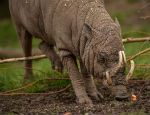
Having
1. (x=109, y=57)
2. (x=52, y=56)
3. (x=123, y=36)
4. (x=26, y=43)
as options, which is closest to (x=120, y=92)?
(x=109, y=57)

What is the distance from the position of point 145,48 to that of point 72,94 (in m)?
1.34

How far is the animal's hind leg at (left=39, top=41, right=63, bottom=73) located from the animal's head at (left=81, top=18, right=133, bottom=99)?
1.25 meters

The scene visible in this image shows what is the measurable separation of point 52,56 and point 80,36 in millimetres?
1246

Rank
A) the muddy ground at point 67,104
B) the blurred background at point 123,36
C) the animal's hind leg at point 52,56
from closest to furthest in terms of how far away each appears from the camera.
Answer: the muddy ground at point 67,104, the animal's hind leg at point 52,56, the blurred background at point 123,36

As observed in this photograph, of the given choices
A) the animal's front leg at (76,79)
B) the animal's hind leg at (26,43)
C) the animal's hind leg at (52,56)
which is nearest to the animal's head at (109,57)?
the animal's front leg at (76,79)

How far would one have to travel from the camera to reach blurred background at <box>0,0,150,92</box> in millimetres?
6086

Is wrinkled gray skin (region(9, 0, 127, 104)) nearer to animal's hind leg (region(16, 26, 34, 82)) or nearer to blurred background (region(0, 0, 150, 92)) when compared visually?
animal's hind leg (region(16, 26, 34, 82))

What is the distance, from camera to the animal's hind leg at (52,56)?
18.7ft

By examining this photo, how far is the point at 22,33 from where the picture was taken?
6.36 metres

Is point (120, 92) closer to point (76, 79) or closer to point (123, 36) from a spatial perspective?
point (76, 79)

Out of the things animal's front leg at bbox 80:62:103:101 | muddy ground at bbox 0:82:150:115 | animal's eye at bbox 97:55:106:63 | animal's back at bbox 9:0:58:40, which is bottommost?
muddy ground at bbox 0:82:150:115

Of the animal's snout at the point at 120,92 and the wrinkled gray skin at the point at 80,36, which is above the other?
the wrinkled gray skin at the point at 80,36

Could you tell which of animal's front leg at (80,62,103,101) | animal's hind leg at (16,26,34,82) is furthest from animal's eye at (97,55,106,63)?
animal's hind leg at (16,26,34,82)

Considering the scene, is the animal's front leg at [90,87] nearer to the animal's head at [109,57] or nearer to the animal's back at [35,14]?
the animal's back at [35,14]
